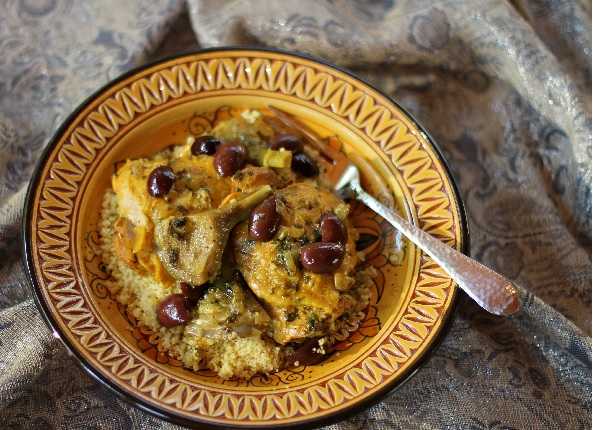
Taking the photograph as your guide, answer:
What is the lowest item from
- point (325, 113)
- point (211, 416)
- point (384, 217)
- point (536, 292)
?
point (536, 292)

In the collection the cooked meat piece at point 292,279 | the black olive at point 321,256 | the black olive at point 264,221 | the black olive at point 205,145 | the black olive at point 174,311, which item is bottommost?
the black olive at point 174,311

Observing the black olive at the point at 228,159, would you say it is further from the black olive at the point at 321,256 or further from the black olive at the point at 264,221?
the black olive at the point at 321,256

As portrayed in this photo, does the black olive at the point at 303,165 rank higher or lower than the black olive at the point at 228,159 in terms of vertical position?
lower

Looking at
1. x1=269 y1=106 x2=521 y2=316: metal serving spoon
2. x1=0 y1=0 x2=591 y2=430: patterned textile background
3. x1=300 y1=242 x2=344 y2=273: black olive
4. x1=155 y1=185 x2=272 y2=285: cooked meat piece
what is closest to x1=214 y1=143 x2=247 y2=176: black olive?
x1=155 y1=185 x2=272 y2=285: cooked meat piece

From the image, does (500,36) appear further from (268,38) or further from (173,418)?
(173,418)

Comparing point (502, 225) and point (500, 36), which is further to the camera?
point (500, 36)

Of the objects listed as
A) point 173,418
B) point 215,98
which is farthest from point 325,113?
point 173,418

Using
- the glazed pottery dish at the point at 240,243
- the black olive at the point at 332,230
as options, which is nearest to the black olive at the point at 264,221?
the glazed pottery dish at the point at 240,243

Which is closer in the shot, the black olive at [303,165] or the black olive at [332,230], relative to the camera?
the black olive at [332,230]
